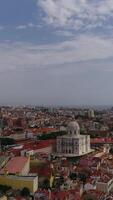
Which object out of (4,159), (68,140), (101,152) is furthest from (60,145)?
(4,159)

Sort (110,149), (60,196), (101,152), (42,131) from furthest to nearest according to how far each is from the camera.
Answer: (42,131) → (110,149) → (101,152) → (60,196)

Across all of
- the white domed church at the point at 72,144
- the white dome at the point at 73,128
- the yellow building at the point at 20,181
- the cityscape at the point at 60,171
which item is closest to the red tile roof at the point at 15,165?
the cityscape at the point at 60,171

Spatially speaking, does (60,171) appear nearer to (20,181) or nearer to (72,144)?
(20,181)

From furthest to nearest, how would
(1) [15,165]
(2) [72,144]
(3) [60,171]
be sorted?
(2) [72,144] → (1) [15,165] → (3) [60,171]

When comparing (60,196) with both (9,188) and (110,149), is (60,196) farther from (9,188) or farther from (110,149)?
(110,149)

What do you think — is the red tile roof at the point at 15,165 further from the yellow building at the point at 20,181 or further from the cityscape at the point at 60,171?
the yellow building at the point at 20,181

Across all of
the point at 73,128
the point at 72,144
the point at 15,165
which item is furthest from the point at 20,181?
the point at 73,128

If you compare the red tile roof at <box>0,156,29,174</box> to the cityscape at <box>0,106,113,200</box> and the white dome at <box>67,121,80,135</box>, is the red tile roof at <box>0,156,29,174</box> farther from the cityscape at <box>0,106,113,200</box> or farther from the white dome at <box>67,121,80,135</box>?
the white dome at <box>67,121,80,135</box>

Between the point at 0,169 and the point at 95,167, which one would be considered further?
the point at 95,167
